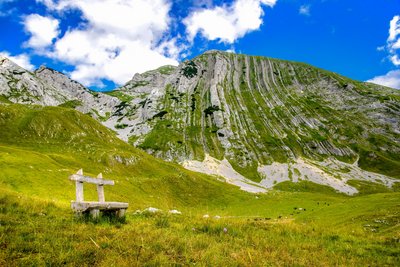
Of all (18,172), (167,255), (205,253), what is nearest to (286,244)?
(205,253)

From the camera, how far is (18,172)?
49.5m

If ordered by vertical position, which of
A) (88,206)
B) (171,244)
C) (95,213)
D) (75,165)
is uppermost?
(88,206)

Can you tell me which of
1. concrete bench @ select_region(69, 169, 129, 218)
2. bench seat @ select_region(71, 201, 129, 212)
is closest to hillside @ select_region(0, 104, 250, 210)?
concrete bench @ select_region(69, 169, 129, 218)

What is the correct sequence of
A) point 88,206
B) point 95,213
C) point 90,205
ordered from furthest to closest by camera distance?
point 95,213
point 90,205
point 88,206

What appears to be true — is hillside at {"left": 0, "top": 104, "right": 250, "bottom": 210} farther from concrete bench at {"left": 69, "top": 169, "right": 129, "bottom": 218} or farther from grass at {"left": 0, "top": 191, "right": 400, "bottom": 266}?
grass at {"left": 0, "top": 191, "right": 400, "bottom": 266}

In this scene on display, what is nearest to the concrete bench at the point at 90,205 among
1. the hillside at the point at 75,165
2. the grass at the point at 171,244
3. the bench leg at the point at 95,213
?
the bench leg at the point at 95,213

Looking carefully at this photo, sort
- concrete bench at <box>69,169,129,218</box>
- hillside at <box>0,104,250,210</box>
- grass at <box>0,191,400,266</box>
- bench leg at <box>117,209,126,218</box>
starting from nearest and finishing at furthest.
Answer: grass at <box>0,191,400,266</box>, concrete bench at <box>69,169,129,218</box>, bench leg at <box>117,209,126,218</box>, hillside at <box>0,104,250,210</box>

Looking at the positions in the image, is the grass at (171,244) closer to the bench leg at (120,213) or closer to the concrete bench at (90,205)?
the concrete bench at (90,205)

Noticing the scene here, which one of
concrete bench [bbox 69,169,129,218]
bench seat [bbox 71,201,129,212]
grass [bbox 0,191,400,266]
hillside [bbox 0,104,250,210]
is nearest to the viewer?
grass [bbox 0,191,400,266]

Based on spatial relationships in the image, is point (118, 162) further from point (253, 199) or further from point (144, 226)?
point (144, 226)

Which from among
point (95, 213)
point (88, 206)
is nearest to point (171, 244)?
point (88, 206)

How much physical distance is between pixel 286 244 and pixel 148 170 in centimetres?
10424

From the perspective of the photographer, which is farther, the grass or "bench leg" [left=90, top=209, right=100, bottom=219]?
"bench leg" [left=90, top=209, right=100, bottom=219]

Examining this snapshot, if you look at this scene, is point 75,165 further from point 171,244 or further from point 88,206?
point 171,244
